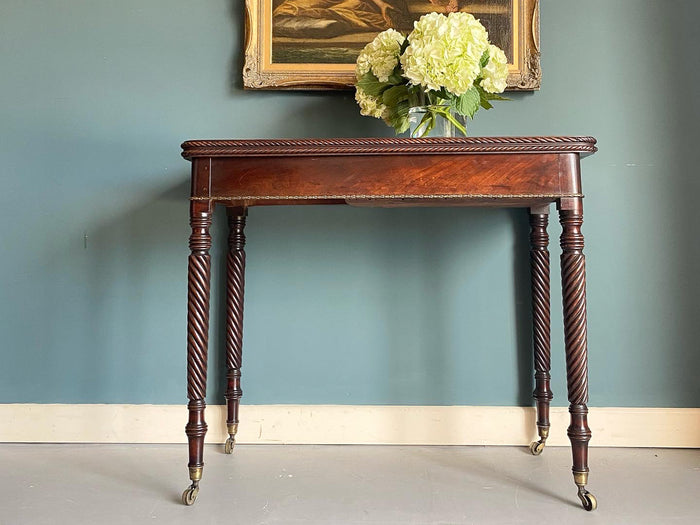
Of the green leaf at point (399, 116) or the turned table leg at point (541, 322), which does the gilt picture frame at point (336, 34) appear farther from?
the turned table leg at point (541, 322)

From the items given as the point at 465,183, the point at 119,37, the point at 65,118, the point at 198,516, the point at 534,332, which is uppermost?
the point at 119,37

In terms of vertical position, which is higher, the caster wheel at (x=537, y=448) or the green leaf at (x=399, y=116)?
the green leaf at (x=399, y=116)

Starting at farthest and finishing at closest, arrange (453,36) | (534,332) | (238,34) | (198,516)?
(238,34), (534,332), (453,36), (198,516)

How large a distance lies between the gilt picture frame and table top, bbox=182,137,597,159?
23.2 inches

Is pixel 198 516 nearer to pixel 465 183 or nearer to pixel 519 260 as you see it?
pixel 465 183

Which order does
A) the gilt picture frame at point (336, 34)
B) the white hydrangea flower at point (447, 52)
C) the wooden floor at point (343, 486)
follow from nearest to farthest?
the wooden floor at point (343, 486)
the white hydrangea flower at point (447, 52)
the gilt picture frame at point (336, 34)

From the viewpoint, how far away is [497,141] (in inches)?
57.4

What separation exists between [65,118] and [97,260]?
483 millimetres

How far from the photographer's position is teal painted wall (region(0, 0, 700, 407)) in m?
2.00

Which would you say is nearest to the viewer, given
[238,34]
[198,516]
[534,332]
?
[198,516]

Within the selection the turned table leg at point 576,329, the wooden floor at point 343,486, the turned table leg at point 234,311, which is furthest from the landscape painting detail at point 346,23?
the wooden floor at point 343,486

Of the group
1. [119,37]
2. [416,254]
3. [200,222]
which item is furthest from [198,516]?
[119,37]

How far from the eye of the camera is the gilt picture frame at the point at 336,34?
1.99 m

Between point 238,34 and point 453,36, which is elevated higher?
point 238,34
